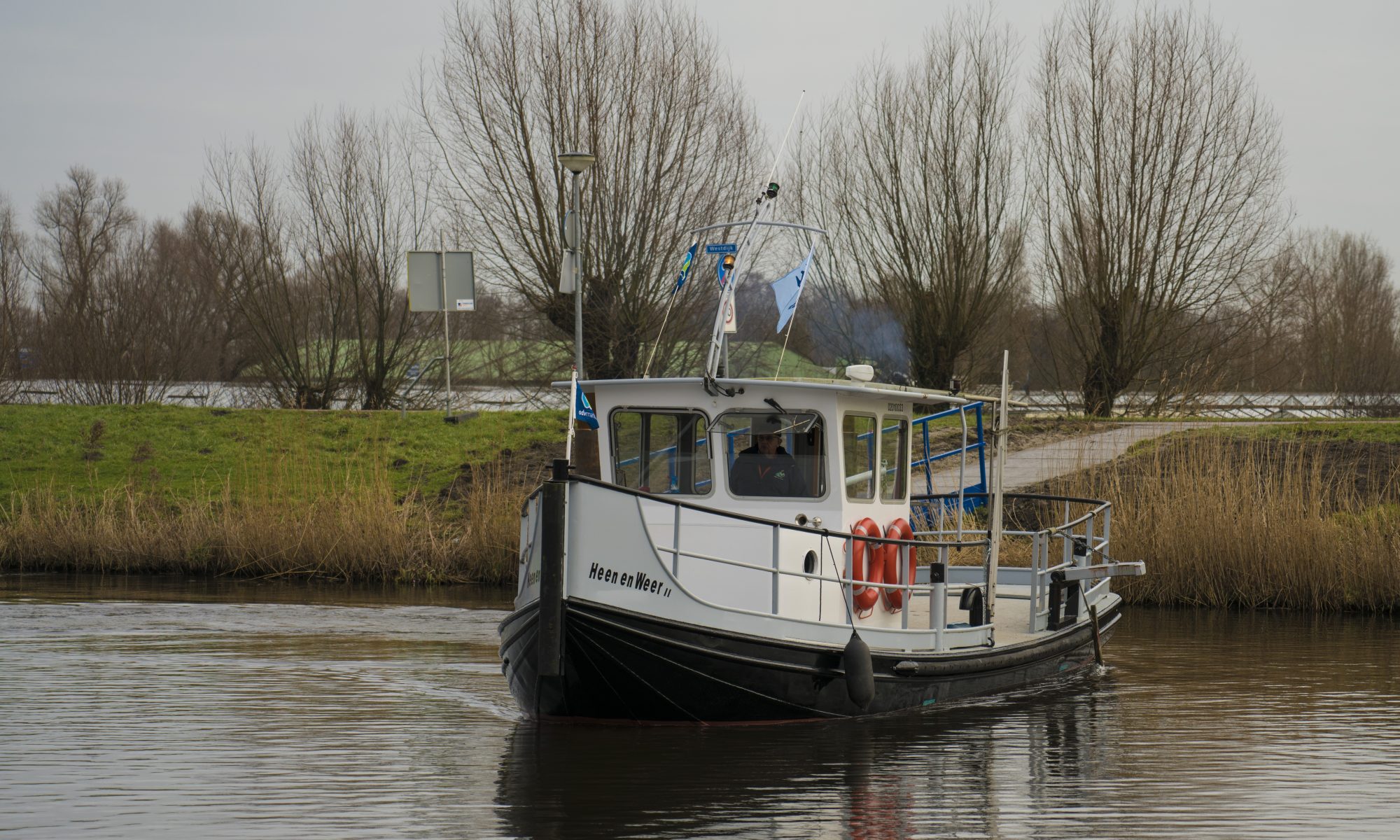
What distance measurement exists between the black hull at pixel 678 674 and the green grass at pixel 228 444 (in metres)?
12.2

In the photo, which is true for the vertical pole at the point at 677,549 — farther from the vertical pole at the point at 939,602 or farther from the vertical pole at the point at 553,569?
the vertical pole at the point at 939,602

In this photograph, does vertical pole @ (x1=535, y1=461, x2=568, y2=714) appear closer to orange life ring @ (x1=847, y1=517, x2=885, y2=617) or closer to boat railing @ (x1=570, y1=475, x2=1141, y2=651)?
boat railing @ (x1=570, y1=475, x2=1141, y2=651)

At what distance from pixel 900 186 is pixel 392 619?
654 inches

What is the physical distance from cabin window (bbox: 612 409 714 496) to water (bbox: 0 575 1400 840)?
1.92 meters

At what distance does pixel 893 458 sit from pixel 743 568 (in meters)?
2.11

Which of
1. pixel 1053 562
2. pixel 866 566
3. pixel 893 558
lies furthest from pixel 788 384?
pixel 1053 562

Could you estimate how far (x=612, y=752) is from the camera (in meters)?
9.85

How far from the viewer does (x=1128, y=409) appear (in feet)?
98.5

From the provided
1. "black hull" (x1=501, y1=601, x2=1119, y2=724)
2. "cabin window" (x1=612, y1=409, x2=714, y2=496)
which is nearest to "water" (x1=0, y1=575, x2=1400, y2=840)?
"black hull" (x1=501, y1=601, x2=1119, y2=724)

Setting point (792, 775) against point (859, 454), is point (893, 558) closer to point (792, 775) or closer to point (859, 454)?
point (859, 454)

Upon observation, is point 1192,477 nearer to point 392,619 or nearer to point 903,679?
point 903,679

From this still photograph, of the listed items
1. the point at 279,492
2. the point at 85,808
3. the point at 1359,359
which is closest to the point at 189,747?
the point at 85,808

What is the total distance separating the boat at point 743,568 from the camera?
10.0 meters

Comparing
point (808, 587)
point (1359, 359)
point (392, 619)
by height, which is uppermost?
point (1359, 359)
